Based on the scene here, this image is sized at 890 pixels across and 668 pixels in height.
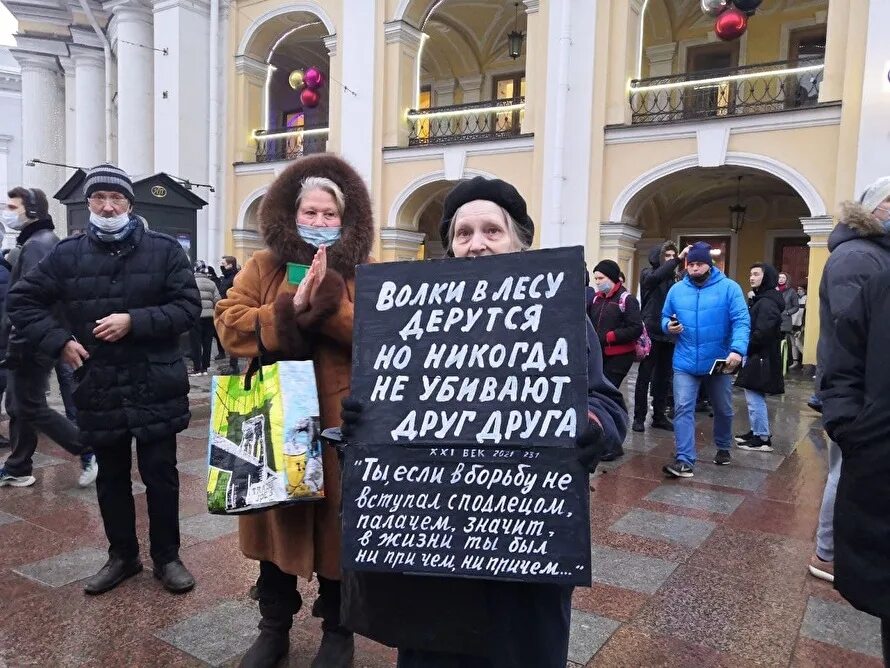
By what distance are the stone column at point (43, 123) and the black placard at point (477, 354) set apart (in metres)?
25.3

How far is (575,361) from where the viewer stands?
155 cm

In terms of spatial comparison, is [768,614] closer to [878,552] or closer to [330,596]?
[878,552]

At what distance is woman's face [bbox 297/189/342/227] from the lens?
7.85ft

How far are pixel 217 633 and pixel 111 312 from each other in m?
1.51

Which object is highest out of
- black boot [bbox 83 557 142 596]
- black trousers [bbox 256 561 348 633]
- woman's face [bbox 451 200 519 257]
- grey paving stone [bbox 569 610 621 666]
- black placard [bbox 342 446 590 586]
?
woman's face [bbox 451 200 519 257]

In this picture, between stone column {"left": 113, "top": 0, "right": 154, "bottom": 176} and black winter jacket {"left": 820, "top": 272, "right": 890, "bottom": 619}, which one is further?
stone column {"left": 113, "top": 0, "right": 154, "bottom": 176}

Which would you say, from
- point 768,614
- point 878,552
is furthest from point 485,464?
point 768,614

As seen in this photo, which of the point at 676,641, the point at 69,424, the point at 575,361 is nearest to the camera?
the point at 575,361

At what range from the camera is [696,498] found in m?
4.79

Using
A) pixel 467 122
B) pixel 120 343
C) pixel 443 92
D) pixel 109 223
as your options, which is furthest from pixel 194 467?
Answer: pixel 443 92

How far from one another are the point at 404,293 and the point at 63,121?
27.3m

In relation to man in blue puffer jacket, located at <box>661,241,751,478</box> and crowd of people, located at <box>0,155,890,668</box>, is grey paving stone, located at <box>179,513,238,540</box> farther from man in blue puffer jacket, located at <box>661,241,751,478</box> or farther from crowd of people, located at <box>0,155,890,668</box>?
man in blue puffer jacket, located at <box>661,241,751,478</box>

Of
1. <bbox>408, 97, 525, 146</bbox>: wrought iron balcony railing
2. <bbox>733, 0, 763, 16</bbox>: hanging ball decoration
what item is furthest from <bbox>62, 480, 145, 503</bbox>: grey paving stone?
<bbox>408, 97, 525, 146</bbox>: wrought iron balcony railing

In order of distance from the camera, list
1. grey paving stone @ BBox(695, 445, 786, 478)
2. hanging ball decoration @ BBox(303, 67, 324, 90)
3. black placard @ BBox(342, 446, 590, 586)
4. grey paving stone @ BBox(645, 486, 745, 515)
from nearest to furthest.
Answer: black placard @ BBox(342, 446, 590, 586), grey paving stone @ BBox(645, 486, 745, 515), grey paving stone @ BBox(695, 445, 786, 478), hanging ball decoration @ BBox(303, 67, 324, 90)
